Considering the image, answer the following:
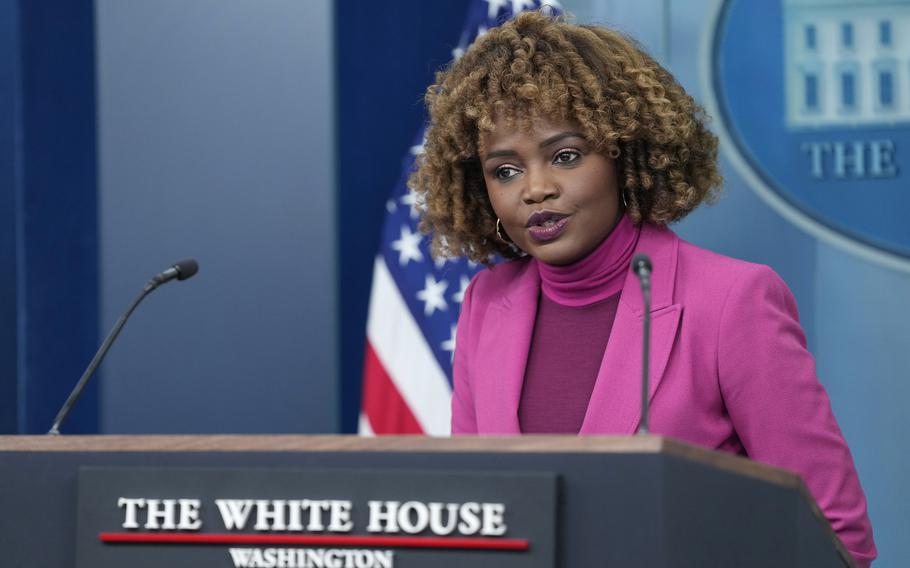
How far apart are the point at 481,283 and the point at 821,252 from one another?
1.15 metres

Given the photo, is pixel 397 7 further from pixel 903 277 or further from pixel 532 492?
pixel 532 492

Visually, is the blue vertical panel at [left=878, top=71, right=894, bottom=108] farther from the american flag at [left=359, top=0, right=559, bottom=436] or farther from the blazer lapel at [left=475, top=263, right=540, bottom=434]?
the blazer lapel at [left=475, top=263, right=540, bottom=434]

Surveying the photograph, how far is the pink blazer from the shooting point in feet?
5.66

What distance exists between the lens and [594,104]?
75.9 inches

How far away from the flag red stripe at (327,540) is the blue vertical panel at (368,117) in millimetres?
2241

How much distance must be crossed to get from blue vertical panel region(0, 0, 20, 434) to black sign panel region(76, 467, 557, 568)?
239 centimetres

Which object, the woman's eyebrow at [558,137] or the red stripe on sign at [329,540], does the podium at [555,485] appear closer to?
the red stripe on sign at [329,540]

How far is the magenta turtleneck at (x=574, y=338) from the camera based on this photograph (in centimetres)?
195

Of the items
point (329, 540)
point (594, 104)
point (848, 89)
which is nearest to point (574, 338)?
point (594, 104)

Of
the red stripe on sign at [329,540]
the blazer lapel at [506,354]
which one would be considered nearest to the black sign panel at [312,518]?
the red stripe on sign at [329,540]

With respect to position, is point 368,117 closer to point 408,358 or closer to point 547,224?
point 408,358

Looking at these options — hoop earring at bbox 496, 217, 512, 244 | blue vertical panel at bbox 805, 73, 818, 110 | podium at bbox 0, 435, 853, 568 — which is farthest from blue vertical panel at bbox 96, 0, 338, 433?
podium at bbox 0, 435, 853, 568

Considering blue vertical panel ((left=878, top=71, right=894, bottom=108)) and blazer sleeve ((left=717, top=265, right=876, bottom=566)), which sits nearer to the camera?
blazer sleeve ((left=717, top=265, right=876, bottom=566))

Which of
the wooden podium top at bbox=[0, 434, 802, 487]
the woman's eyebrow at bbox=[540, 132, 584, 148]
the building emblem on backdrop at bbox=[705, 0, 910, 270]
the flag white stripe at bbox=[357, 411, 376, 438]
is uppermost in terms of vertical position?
the building emblem on backdrop at bbox=[705, 0, 910, 270]
